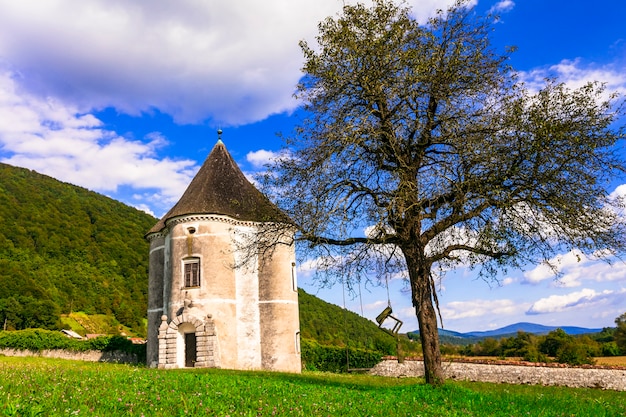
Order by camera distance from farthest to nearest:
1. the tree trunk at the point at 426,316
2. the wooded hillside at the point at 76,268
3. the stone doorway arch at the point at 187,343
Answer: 1. the wooded hillside at the point at 76,268
2. the stone doorway arch at the point at 187,343
3. the tree trunk at the point at 426,316

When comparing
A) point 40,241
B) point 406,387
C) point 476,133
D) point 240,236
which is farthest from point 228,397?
point 40,241

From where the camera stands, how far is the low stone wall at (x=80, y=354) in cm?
3466

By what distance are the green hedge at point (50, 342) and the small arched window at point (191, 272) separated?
12045 mm

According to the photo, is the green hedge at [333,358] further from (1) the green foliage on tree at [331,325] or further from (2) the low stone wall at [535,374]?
(1) the green foliage on tree at [331,325]

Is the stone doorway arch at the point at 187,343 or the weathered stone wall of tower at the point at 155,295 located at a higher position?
the weathered stone wall of tower at the point at 155,295

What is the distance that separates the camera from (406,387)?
1343 centimetres

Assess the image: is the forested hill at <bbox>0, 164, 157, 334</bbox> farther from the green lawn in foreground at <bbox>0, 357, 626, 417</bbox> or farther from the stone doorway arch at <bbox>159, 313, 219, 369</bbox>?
the green lawn in foreground at <bbox>0, 357, 626, 417</bbox>

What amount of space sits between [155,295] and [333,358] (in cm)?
1264

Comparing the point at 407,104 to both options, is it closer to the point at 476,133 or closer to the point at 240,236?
the point at 476,133

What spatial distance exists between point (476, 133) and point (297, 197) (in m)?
5.46

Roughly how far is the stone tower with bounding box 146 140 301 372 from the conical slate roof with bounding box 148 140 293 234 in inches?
2.6

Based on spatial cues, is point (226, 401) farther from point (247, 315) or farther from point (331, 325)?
point (331, 325)

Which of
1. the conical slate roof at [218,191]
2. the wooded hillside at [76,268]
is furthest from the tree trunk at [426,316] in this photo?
the wooded hillside at [76,268]

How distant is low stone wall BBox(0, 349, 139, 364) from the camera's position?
114 ft
